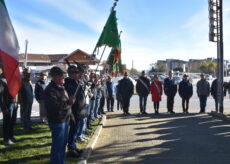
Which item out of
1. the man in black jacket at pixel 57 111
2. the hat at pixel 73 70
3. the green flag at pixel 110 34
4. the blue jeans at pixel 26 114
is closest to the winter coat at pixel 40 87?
the blue jeans at pixel 26 114

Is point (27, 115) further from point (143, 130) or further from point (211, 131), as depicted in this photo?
point (211, 131)

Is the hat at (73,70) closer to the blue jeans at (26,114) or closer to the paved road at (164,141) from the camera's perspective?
the paved road at (164,141)

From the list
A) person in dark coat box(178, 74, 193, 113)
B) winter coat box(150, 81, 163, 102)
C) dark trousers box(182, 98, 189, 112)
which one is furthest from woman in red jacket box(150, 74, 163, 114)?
dark trousers box(182, 98, 189, 112)

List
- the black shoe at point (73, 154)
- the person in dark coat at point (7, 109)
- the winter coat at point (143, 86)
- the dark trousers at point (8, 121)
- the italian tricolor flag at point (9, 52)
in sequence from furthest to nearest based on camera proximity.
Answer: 1. the winter coat at point (143, 86)
2. the dark trousers at point (8, 121)
3. the person in dark coat at point (7, 109)
4. the black shoe at point (73, 154)
5. the italian tricolor flag at point (9, 52)

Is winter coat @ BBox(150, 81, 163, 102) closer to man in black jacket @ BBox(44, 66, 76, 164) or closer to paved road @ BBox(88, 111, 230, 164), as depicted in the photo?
paved road @ BBox(88, 111, 230, 164)

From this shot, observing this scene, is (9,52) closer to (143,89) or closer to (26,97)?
(26,97)

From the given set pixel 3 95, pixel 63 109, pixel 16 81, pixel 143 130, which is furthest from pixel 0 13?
pixel 143 130

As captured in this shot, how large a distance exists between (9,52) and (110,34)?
3911 mm

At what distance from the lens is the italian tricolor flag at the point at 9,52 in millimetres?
4602

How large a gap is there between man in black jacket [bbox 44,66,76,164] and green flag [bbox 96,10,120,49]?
2.76m

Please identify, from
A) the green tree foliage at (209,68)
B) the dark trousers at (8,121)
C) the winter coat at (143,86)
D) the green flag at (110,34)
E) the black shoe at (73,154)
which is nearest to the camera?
the black shoe at (73,154)

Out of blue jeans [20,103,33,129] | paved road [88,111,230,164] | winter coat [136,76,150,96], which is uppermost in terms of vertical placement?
winter coat [136,76,150,96]

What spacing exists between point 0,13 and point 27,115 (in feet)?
16.6

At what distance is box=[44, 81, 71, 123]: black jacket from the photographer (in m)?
5.27
